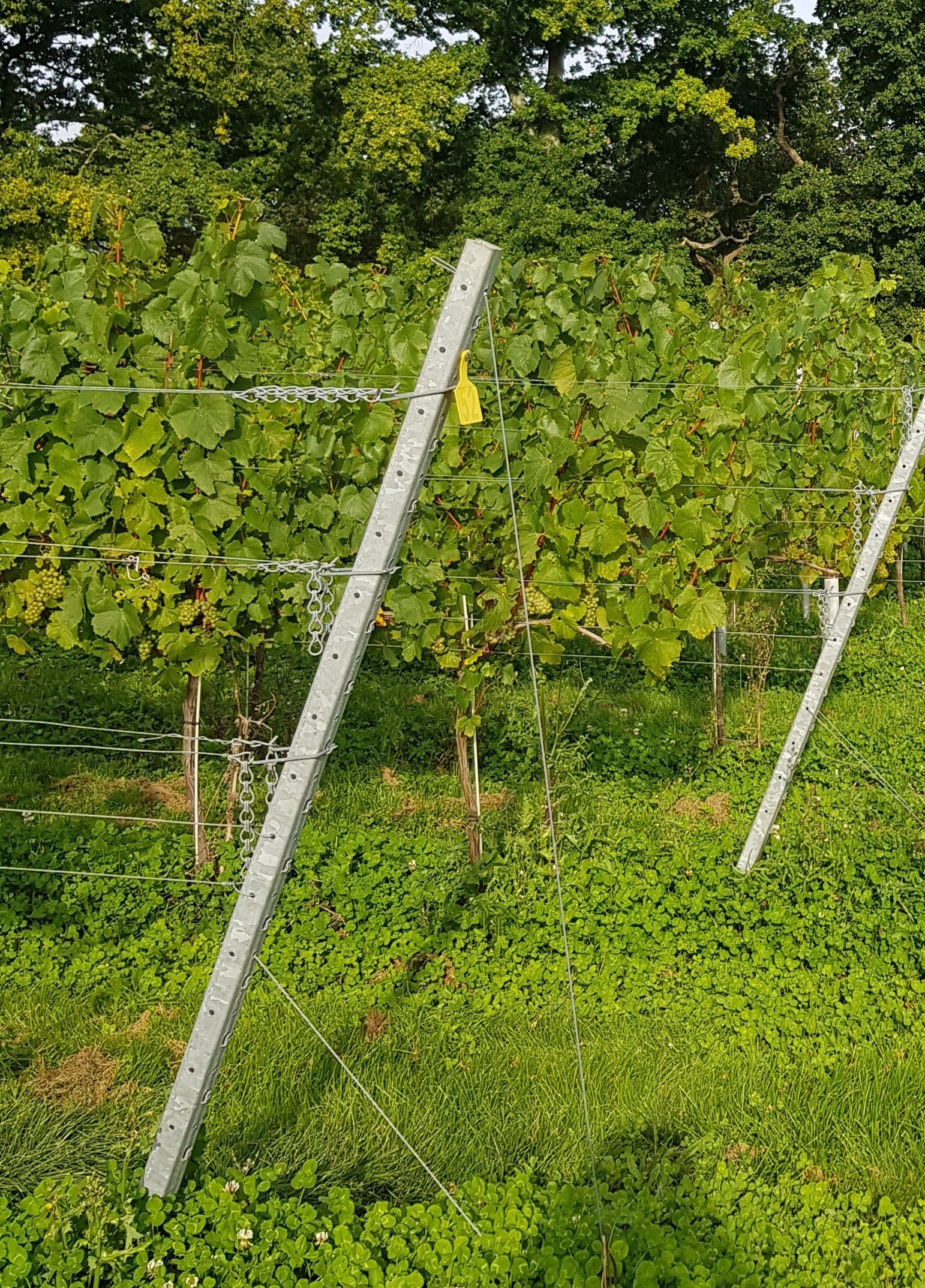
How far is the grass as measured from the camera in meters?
3.14

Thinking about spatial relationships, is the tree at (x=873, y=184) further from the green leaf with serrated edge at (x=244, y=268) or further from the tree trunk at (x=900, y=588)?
the green leaf with serrated edge at (x=244, y=268)

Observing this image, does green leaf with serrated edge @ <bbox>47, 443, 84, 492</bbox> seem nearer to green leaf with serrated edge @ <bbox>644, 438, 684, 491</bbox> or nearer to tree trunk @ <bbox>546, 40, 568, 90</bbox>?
green leaf with serrated edge @ <bbox>644, 438, 684, 491</bbox>

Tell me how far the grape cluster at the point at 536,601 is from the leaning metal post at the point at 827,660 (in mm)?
1171

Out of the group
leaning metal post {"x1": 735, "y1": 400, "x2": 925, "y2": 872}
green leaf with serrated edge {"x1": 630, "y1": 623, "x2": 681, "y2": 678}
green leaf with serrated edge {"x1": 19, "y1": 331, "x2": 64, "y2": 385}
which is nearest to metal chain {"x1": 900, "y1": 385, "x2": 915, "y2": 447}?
leaning metal post {"x1": 735, "y1": 400, "x2": 925, "y2": 872}

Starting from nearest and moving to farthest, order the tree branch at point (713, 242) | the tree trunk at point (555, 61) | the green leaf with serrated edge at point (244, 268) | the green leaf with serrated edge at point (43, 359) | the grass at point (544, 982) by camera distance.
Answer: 1. the grass at point (544, 982)
2. the green leaf with serrated edge at point (244, 268)
3. the green leaf with serrated edge at point (43, 359)
4. the tree trunk at point (555, 61)
5. the tree branch at point (713, 242)

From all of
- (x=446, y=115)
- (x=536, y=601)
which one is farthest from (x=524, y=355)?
(x=446, y=115)

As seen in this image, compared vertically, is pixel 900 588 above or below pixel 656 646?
below

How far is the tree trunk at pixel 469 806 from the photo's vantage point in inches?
177

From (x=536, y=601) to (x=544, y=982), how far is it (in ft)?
4.73

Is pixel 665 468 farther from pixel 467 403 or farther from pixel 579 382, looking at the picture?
pixel 467 403

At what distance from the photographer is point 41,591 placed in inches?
160

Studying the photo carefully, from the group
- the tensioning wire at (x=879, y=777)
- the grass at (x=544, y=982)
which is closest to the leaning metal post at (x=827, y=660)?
the grass at (x=544, y=982)

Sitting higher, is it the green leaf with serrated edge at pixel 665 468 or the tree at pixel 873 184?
the tree at pixel 873 184

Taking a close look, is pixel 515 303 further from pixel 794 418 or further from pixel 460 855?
pixel 460 855
